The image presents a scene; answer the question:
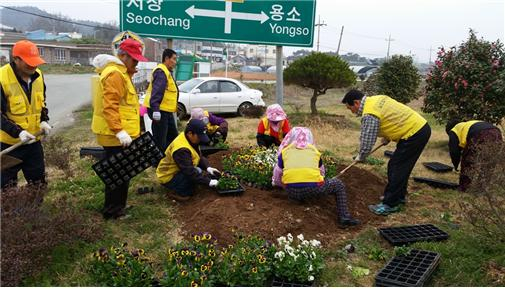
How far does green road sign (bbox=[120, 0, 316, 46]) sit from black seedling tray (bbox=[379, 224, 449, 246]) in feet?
10.8

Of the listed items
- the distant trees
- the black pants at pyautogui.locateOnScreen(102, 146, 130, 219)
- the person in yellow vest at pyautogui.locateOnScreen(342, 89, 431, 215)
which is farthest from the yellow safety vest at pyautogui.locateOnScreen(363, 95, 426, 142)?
the distant trees

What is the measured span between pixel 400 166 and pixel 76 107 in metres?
13.7

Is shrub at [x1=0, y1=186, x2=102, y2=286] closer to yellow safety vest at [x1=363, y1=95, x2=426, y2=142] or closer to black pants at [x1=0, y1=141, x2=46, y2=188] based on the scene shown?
black pants at [x1=0, y1=141, x2=46, y2=188]

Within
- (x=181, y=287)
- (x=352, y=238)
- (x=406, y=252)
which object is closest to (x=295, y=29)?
(x=352, y=238)

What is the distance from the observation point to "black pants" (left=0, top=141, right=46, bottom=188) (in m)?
3.79

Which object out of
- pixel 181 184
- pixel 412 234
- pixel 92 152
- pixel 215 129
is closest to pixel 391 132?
pixel 412 234

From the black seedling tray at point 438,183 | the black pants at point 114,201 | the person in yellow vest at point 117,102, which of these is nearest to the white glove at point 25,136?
the person in yellow vest at point 117,102

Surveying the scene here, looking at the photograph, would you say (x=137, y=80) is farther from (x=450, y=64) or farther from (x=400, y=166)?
(x=400, y=166)

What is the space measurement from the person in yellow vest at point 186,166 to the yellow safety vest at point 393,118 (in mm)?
1896

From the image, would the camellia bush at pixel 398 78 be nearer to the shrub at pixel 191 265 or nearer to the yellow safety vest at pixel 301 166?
the yellow safety vest at pixel 301 166

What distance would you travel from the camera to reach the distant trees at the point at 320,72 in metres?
10.7

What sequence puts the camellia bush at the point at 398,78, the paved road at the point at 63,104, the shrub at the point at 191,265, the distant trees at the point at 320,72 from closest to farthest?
the shrub at the point at 191,265 → the distant trees at the point at 320,72 → the camellia bush at the point at 398,78 → the paved road at the point at 63,104

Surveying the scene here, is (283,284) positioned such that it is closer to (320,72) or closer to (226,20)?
(226,20)

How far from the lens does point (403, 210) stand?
4.87 m
